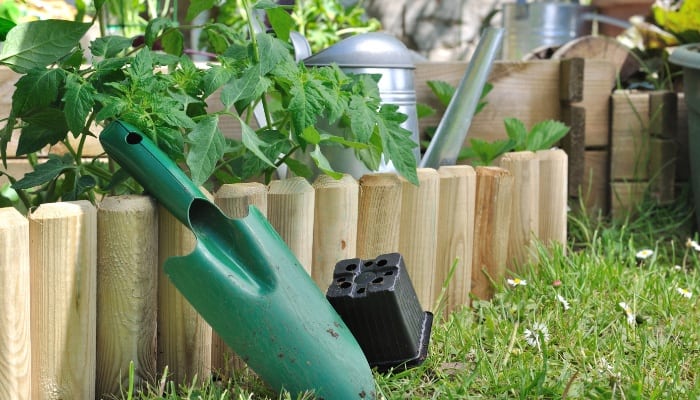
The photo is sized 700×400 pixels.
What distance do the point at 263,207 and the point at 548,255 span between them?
0.71 metres

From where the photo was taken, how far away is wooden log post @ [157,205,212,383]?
1324 mm

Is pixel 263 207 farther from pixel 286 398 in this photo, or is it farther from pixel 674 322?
pixel 674 322

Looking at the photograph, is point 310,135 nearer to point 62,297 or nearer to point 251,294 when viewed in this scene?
point 251,294

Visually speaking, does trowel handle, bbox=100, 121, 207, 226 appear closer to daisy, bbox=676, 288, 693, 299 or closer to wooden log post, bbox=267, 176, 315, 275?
wooden log post, bbox=267, 176, 315, 275

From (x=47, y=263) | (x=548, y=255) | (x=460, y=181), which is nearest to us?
(x=47, y=263)

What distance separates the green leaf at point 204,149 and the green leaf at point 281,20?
281 mm

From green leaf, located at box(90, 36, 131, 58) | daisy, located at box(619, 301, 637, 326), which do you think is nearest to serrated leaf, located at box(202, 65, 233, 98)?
green leaf, located at box(90, 36, 131, 58)

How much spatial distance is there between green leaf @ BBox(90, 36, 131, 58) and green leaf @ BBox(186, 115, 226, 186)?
0.23 metres

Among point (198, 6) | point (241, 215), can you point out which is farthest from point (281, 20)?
point (241, 215)

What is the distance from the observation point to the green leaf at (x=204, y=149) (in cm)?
125

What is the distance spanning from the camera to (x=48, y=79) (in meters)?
1.30

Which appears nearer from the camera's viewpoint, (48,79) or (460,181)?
(48,79)

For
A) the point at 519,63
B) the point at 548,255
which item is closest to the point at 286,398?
the point at 548,255

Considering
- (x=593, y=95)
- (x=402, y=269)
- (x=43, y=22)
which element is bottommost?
(x=402, y=269)
